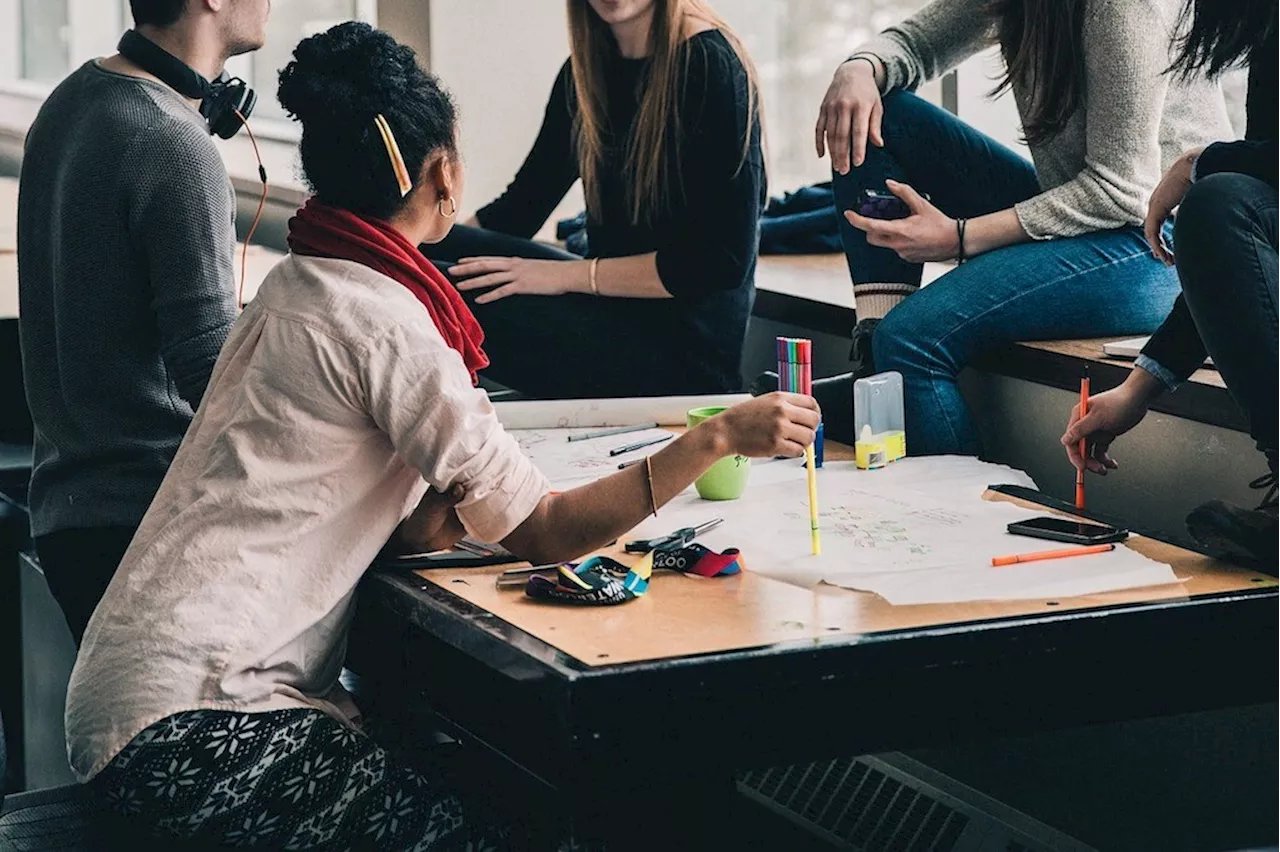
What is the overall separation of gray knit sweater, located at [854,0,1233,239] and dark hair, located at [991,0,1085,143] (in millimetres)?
15

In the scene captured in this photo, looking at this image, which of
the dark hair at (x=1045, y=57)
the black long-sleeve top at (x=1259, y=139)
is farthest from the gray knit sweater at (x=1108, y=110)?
the black long-sleeve top at (x=1259, y=139)

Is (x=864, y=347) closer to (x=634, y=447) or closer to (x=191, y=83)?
(x=634, y=447)

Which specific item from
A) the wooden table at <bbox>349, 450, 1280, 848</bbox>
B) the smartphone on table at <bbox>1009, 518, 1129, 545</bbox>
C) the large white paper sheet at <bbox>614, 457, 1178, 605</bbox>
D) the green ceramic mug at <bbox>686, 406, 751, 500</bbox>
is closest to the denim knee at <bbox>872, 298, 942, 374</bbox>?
the large white paper sheet at <bbox>614, 457, 1178, 605</bbox>

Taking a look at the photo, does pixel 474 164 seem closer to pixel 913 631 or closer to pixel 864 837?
pixel 864 837

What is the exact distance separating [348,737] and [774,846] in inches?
37.3

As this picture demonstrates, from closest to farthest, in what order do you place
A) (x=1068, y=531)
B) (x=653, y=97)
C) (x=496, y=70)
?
(x=1068, y=531), (x=653, y=97), (x=496, y=70)

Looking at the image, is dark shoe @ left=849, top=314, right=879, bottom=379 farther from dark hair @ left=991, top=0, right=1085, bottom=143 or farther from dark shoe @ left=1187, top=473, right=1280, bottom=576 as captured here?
dark shoe @ left=1187, top=473, right=1280, bottom=576

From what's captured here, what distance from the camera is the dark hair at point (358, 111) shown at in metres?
1.40

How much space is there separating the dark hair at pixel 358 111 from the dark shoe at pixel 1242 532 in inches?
29.4

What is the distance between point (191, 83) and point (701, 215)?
31.1 inches

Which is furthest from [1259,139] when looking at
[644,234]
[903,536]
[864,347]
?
[644,234]

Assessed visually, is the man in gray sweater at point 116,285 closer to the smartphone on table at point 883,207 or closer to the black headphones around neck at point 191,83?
the black headphones around neck at point 191,83

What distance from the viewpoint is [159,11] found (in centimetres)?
185

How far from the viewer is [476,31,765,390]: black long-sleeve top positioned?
7.64 feet
